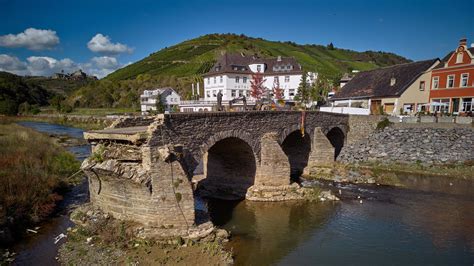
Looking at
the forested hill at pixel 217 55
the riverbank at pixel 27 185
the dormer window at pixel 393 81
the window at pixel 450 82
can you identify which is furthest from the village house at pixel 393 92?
the forested hill at pixel 217 55

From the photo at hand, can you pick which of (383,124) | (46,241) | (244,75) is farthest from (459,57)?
(46,241)

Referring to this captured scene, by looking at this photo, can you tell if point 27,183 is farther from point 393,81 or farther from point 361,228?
point 393,81

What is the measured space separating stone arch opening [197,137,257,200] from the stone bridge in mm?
63

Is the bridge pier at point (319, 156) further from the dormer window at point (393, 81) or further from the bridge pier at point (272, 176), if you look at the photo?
the dormer window at point (393, 81)

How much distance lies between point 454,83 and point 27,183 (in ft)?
125

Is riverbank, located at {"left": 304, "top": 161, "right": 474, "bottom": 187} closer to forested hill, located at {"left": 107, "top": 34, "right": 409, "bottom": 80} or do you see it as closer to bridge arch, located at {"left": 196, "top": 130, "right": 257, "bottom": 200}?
bridge arch, located at {"left": 196, "top": 130, "right": 257, "bottom": 200}

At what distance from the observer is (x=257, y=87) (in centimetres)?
4306

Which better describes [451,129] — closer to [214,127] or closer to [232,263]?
[214,127]

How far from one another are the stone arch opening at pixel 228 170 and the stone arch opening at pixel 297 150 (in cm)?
657

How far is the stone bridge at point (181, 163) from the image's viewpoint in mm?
11734

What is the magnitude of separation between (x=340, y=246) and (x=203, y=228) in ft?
20.5

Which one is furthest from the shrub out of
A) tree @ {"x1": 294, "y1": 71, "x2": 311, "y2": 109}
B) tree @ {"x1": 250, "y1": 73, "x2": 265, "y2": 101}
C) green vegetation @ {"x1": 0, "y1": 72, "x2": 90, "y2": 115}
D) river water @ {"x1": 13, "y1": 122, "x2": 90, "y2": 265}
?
green vegetation @ {"x1": 0, "y1": 72, "x2": 90, "y2": 115}

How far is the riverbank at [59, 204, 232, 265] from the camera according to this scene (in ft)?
35.8

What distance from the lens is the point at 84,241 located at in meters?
12.1
